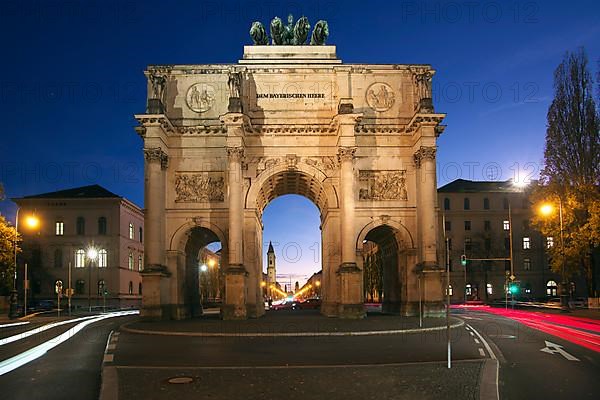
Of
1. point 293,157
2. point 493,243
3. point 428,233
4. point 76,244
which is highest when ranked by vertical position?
point 293,157

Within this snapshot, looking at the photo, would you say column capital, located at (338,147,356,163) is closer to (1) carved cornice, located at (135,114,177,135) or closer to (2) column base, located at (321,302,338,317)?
(2) column base, located at (321,302,338,317)

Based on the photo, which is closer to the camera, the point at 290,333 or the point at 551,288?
the point at 290,333

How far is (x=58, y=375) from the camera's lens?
14.1 metres

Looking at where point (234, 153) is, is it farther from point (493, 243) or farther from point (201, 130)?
point (493, 243)

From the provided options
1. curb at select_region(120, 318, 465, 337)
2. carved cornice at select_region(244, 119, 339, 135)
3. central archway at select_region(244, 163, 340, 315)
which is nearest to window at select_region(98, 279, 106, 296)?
central archway at select_region(244, 163, 340, 315)

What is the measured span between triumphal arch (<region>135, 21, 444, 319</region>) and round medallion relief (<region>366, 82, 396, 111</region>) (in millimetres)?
60

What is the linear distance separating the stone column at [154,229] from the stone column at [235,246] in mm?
3856

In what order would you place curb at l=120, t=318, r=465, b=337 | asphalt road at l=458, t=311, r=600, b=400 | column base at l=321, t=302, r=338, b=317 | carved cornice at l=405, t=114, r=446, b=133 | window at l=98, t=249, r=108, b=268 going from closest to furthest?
asphalt road at l=458, t=311, r=600, b=400 < curb at l=120, t=318, r=465, b=337 < carved cornice at l=405, t=114, r=446, b=133 < column base at l=321, t=302, r=338, b=317 < window at l=98, t=249, r=108, b=268

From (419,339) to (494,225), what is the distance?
69729 millimetres

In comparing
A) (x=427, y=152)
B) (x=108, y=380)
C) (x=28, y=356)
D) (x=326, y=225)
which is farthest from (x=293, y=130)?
(x=108, y=380)

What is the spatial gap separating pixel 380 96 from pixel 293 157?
6.48 metres

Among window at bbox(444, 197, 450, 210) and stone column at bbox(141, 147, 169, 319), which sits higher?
window at bbox(444, 197, 450, 210)

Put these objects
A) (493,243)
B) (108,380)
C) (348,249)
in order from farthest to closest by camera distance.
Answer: (493,243) < (348,249) < (108,380)

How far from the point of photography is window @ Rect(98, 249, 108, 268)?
7300 centimetres
